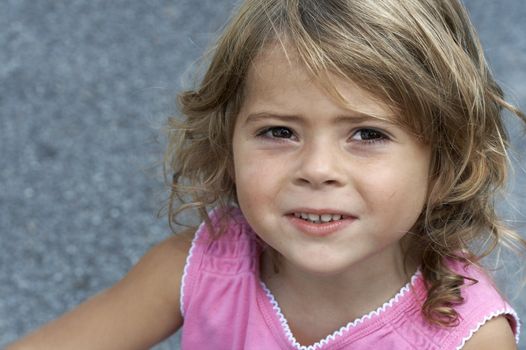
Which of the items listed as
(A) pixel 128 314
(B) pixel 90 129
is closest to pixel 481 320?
(A) pixel 128 314

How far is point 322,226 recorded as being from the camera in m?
1.71

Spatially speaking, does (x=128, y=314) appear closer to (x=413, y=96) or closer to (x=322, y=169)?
(x=322, y=169)

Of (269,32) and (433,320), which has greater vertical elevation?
(269,32)

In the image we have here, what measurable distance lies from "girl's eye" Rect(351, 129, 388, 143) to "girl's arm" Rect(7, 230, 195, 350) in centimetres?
54

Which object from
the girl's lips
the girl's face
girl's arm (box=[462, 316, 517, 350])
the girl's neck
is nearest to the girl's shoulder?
girl's arm (box=[462, 316, 517, 350])

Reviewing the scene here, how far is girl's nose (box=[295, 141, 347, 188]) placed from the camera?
1.65 m

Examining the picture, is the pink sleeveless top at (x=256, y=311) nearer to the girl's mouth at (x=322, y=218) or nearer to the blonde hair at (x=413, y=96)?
the blonde hair at (x=413, y=96)

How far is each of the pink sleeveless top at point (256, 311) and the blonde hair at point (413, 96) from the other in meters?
0.03

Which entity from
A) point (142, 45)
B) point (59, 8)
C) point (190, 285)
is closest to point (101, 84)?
point (142, 45)

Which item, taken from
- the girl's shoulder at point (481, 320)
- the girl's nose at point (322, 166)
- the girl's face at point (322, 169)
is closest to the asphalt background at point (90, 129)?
the girl's shoulder at point (481, 320)

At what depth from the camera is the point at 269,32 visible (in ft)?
5.67

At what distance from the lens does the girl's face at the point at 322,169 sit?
1662 mm

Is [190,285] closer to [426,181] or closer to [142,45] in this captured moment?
[426,181]

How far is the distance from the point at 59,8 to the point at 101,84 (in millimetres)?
444
